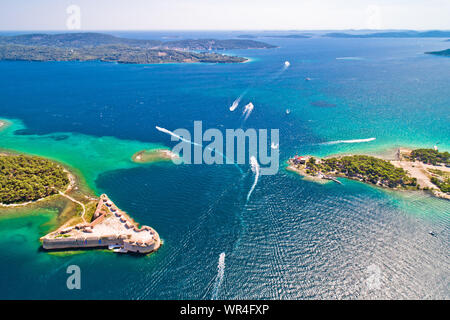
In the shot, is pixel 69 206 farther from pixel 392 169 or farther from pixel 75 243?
pixel 392 169

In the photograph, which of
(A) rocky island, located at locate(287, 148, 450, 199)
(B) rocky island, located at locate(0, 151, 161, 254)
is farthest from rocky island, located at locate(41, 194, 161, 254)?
(A) rocky island, located at locate(287, 148, 450, 199)

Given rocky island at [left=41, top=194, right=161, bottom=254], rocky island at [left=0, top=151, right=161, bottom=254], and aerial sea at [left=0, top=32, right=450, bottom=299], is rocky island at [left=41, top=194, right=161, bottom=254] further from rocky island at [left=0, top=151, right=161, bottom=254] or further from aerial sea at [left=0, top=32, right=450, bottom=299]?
aerial sea at [left=0, top=32, right=450, bottom=299]

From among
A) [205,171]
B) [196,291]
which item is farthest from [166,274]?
[205,171]

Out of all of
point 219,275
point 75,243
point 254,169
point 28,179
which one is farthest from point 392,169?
point 28,179

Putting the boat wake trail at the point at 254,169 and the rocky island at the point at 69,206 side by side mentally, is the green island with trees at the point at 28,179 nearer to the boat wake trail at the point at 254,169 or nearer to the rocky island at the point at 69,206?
the rocky island at the point at 69,206

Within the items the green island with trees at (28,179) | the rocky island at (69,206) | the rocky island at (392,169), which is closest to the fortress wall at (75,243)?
the rocky island at (69,206)
